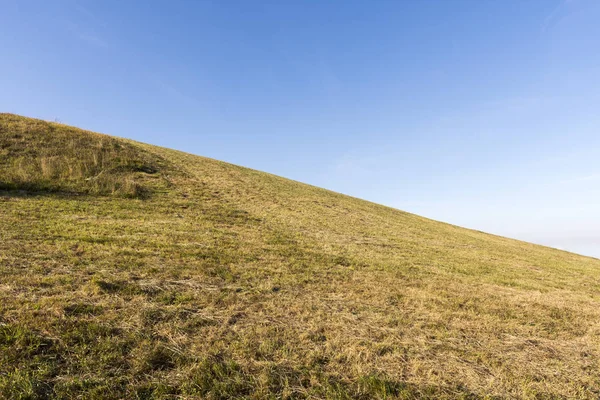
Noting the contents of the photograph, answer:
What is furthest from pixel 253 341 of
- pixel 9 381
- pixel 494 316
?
pixel 494 316

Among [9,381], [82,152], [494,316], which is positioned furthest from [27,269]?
[82,152]

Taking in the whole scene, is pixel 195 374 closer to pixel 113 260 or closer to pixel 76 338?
pixel 76 338

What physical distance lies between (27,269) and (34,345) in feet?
11.4

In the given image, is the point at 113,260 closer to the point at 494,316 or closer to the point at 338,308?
the point at 338,308

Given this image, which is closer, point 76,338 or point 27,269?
point 76,338

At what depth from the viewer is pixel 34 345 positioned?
14.5 feet

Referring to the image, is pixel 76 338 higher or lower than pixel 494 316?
lower

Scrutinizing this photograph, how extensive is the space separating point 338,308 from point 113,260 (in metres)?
6.18

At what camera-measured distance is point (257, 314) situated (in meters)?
6.35

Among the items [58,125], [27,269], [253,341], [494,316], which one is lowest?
[27,269]

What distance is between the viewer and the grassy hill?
432cm

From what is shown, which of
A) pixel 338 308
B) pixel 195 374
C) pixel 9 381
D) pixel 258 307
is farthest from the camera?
pixel 338 308

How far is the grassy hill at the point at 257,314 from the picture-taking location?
4.32m

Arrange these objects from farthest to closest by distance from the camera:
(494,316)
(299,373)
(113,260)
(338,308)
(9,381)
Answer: (113,260) → (494,316) → (338,308) → (299,373) → (9,381)
